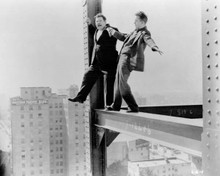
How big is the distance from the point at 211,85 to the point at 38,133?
23.0 feet

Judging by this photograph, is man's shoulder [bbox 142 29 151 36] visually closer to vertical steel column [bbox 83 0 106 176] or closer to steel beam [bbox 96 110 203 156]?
steel beam [bbox 96 110 203 156]

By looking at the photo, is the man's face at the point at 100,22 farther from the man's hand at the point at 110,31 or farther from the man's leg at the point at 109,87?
the man's leg at the point at 109,87

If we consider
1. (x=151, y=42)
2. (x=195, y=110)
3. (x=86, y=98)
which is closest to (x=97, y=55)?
(x=86, y=98)

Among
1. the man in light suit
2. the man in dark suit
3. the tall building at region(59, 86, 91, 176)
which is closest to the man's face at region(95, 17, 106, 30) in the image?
the man in dark suit

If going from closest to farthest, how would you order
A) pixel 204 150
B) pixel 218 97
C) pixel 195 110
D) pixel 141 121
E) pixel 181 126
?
pixel 218 97 < pixel 204 150 < pixel 181 126 < pixel 141 121 < pixel 195 110

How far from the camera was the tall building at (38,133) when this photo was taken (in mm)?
7656

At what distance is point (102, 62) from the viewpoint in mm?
4801

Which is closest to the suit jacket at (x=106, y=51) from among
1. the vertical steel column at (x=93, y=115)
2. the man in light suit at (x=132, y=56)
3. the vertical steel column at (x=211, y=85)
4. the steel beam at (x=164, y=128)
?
the vertical steel column at (x=93, y=115)

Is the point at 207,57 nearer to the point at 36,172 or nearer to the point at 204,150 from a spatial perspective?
the point at 204,150

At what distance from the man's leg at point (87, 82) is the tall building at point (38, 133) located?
7.92 feet

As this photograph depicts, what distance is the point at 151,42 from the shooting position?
11.8 feet

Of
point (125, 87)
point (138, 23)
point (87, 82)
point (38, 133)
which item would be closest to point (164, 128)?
point (125, 87)

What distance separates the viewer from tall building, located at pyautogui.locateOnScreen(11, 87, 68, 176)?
25.1ft

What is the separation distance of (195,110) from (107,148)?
1947mm
